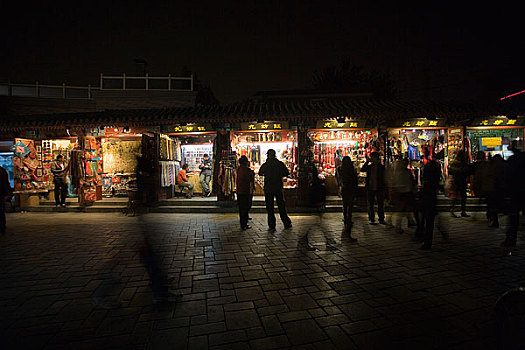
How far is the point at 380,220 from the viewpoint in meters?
8.32

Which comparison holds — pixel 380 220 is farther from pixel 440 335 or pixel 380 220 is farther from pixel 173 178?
pixel 173 178

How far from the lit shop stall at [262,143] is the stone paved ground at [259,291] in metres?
5.98

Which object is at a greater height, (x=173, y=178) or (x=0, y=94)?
(x=0, y=94)

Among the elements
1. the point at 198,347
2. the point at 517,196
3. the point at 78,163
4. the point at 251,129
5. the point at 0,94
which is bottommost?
the point at 198,347

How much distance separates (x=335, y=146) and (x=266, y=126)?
3.50 m

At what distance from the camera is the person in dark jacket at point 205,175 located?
1286cm

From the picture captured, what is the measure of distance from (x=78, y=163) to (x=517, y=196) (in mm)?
13941

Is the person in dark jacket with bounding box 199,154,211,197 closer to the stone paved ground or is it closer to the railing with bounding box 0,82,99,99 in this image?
the stone paved ground

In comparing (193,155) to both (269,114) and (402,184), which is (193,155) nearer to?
(269,114)

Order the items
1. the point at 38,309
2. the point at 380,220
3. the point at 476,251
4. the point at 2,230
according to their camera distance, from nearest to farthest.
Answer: the point at 38,309 < the point at 476,251 < the point at 2,230 < the point at 380,220

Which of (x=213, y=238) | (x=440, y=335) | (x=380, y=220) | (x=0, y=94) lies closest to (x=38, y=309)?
(x=213, y=238)

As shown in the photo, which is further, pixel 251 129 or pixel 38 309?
pixel 251 129

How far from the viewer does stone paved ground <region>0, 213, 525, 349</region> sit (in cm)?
281

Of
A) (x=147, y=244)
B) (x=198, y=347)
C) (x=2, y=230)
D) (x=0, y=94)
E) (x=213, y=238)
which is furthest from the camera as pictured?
(x=0, y=94)
